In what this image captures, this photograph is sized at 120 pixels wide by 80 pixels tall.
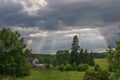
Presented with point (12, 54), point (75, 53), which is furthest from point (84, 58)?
point (12, 54)

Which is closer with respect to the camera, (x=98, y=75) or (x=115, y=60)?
(x=115, y=60)

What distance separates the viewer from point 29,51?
48844mm

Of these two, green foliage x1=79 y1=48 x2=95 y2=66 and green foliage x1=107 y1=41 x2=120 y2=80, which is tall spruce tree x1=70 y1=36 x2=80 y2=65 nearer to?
green foliage x1=79 y1=48 x2=95 y2=66

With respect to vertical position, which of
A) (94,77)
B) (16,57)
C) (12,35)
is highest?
(12,35)

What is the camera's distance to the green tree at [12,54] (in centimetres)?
4591

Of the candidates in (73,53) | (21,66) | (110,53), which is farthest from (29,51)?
(73,53)

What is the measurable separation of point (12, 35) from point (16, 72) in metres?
5.31

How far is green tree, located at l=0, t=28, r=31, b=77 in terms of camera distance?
4591 centimetres

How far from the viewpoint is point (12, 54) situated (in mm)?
46625

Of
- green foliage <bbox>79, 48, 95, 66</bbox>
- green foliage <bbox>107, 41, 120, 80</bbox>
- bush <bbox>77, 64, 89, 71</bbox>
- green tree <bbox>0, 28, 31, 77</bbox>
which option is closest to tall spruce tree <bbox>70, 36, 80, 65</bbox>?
green foliage <bbox>79, 48, 95, 66</bbox>

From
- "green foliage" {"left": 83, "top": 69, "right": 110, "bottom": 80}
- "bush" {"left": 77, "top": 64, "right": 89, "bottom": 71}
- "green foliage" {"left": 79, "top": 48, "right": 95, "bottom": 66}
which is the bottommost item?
"green foliage" {"left": 83, "top": 69, "right": 110, "bottom": 80}

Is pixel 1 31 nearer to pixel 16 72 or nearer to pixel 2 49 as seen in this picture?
pixel 2 49

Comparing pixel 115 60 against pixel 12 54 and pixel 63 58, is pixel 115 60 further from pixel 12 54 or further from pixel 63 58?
pixel 63 58

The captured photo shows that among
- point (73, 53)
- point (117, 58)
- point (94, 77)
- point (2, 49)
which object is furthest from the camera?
point (73, 53)
